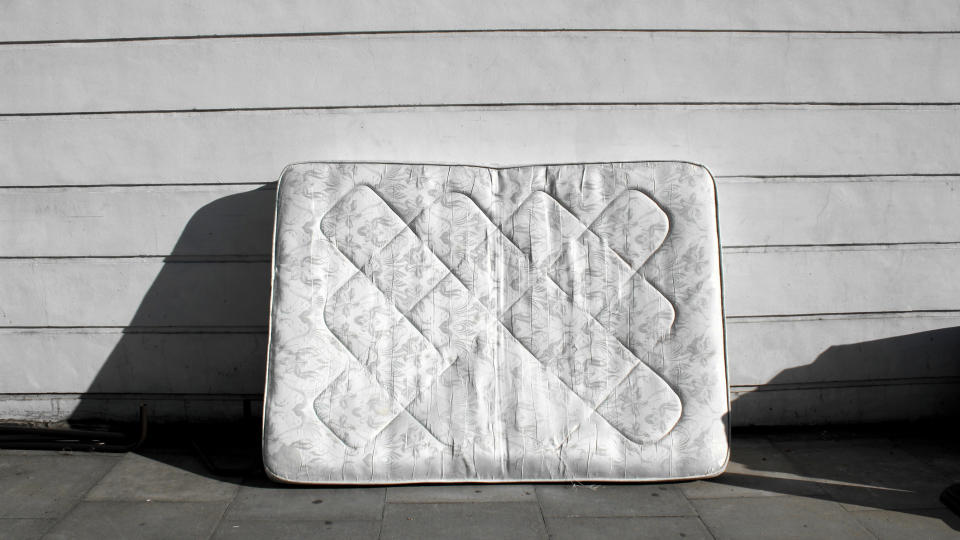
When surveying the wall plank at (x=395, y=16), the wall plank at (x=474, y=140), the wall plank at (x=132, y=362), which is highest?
the wall plank at (x=395, y=16)

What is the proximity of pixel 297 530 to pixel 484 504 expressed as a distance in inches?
21.8

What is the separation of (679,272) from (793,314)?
655 millimetres

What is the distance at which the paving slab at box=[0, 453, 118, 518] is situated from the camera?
94.1 inches

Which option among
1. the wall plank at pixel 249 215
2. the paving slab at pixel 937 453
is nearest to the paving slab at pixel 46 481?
the wall plank at pixel 249 215

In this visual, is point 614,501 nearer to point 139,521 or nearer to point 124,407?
point 139,521

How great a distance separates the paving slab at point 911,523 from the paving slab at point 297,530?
1.42 m

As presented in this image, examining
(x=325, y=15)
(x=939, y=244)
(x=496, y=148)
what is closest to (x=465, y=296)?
(x=496, y=148)

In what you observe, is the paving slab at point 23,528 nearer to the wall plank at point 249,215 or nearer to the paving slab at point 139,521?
the paving slab at point 139,521

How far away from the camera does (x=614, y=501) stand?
2.39 meters

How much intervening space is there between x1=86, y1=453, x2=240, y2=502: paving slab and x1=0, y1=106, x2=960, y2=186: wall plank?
101 cm

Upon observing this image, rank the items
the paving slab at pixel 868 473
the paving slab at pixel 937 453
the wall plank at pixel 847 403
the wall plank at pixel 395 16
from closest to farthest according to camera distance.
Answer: the paving slab at pixel 868 473 < the paving slab at pixel 937 453 < the wall plank at pixel 395 16 < the wall plank at pixel 847 403

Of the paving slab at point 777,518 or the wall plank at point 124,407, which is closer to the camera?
the paving slab at point 777,518

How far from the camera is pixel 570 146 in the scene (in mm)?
2844

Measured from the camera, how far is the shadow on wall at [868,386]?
2.99m
